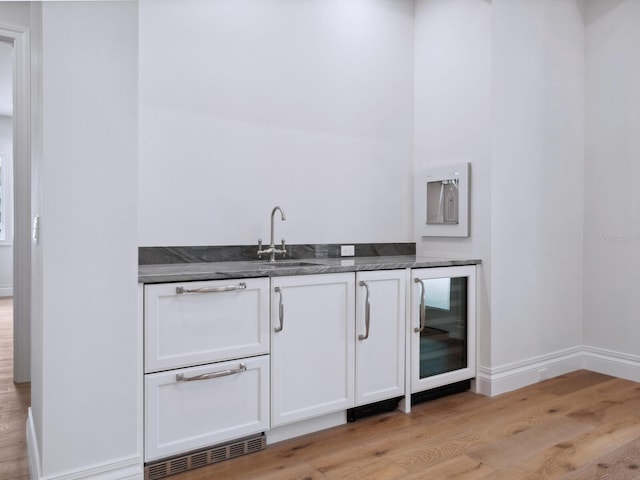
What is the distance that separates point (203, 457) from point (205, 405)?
233mm

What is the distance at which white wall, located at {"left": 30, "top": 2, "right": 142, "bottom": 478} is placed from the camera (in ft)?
5.46

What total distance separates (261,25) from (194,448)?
2361 millimetres

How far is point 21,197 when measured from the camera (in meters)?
3.22

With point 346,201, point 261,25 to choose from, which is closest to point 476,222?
point 346,201

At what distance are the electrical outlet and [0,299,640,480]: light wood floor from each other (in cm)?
106

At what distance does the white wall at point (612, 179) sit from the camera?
329 centimetres

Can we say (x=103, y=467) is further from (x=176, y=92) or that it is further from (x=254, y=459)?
(x=176, y=92)

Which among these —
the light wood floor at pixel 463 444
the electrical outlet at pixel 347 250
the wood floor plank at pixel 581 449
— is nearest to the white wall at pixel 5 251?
the light wood floor at pixel 463 444

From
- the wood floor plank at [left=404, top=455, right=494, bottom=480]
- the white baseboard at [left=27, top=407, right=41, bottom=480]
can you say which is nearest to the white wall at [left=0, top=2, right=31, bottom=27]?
the white baseboard at [left=27, top=407, right=41, bottom=480]

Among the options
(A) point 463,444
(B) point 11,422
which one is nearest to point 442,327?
(A) point 463,444

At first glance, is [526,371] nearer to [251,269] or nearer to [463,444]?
[463,444]

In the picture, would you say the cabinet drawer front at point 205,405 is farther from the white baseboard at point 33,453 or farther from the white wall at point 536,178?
the white wall at point 536,178

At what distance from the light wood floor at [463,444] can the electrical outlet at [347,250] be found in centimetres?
106

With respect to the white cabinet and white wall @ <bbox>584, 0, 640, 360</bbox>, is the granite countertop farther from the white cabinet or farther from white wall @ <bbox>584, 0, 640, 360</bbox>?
white wall @ <bbox>584, 0, 640, 360</bbox>
